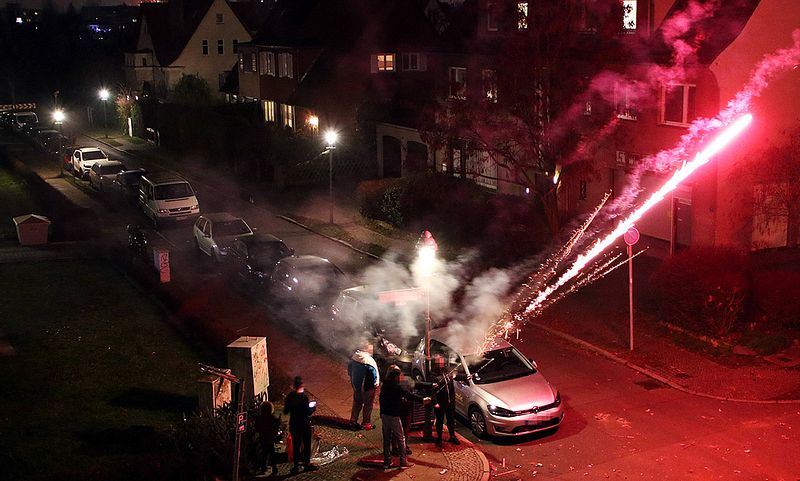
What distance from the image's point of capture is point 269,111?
2253 inches

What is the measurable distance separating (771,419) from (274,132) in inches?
1412

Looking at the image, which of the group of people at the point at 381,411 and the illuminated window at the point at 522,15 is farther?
the illuminated window at the point at 522,15

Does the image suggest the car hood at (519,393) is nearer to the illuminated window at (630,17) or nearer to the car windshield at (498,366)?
the car windshield at (498,366)

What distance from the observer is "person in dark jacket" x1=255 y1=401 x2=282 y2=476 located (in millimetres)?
13664

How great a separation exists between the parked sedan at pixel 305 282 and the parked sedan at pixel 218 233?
416cm

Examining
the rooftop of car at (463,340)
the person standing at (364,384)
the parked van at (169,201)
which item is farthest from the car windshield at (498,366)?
the parked van at (169,201)

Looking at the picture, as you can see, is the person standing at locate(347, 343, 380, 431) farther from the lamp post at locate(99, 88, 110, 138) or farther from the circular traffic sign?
the lamp post at locate(99, 88, 110, 138)

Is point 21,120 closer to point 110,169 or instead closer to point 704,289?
point 110,169

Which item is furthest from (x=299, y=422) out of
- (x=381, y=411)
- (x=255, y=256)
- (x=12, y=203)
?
(x=12, y=203)

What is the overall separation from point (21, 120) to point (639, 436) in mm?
72012

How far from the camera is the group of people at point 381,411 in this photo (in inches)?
546

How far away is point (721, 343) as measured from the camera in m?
20.3

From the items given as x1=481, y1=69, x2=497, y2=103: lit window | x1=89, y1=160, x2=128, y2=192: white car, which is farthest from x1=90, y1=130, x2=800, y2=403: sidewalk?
x1=89, y1=160, x2=128, y2=192: white car

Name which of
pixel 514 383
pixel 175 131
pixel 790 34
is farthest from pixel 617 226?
pixel 175 131
